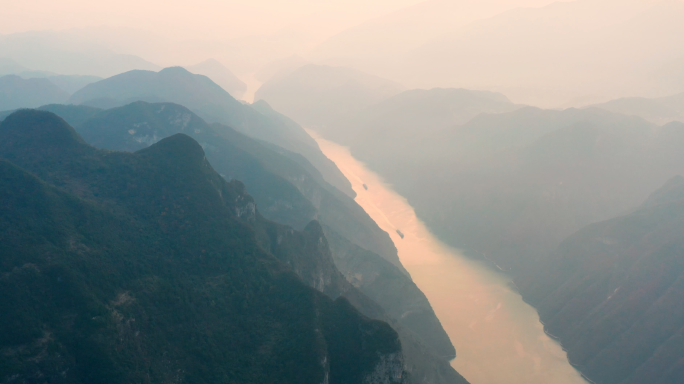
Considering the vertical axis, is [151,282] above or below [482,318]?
above

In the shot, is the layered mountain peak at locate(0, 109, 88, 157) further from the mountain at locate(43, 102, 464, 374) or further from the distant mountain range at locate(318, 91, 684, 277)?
the distant mountain range at locate(318, 91, 684, 277)

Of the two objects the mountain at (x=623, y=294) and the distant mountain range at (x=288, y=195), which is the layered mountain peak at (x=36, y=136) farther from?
the mountain at (x=623, y=294)

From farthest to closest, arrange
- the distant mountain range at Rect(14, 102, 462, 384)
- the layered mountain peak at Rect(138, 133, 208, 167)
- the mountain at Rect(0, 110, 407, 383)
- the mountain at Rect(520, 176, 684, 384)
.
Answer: the distant mountain range at Rect(14, 102, 462, 384) → the mountain at Rect(520, 176, 684, 384) → the layered mountain peak at Rect(138, 133, 208, 167) → the mountain at Rect(0, 110, 407, 383)

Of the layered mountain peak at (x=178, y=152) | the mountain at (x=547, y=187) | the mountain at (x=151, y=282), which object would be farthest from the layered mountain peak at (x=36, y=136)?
the mountain at (x=547, y=187)

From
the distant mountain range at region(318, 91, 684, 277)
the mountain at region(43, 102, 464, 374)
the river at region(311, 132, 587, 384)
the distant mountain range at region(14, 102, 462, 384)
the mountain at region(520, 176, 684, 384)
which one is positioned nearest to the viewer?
the mountain at region(520, 176, 684, 384)

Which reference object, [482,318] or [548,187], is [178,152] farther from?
[548,187]

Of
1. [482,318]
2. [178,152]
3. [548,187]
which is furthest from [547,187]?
[178,152]

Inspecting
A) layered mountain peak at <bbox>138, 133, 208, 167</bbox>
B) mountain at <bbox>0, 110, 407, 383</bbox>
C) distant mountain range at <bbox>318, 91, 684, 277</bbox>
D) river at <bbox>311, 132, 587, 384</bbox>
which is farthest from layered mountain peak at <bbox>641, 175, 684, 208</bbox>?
layered mountain peak at <bbox>138, 133, 208, 167</bbox>
